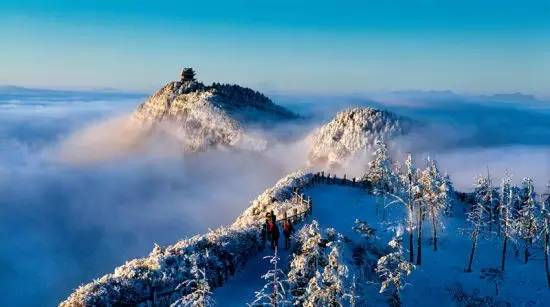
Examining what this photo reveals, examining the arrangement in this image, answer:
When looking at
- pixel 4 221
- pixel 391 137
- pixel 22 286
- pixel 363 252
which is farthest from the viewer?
pixel 391 137

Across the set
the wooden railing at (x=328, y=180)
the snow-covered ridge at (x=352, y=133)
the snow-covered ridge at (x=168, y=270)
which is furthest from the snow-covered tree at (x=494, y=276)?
the snow-covered ridge at (x=352, y=133)

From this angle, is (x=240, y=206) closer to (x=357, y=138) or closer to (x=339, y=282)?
(x=357, y=138)

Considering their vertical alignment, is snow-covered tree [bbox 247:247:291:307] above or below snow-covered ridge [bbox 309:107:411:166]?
above

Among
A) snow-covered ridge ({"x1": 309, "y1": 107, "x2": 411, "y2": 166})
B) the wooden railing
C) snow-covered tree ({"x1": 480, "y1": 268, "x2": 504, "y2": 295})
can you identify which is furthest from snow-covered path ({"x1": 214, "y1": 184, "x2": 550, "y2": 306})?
snow-covered ridge ({"x1": 309, "y1": 107, "x2": 411, "y2": 166})

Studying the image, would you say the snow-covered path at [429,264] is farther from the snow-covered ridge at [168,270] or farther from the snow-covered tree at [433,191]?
the snow-covered tree at [433,191]

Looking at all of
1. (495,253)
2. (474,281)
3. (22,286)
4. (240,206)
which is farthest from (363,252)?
(240,206)

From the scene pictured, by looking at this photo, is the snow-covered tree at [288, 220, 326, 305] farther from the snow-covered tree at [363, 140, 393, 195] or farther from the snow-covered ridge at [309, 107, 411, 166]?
the snow-covered ridge at [309, 107, 411, 166]
